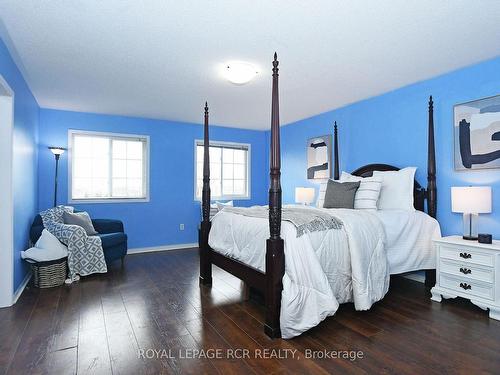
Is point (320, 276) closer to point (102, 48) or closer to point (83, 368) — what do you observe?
point (83, 368)

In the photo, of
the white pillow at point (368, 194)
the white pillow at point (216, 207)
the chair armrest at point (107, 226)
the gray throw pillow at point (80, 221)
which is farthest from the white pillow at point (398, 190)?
the gray throw pillow at point (80, 221)

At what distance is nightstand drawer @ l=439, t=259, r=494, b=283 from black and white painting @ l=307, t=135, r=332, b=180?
235 centimetres

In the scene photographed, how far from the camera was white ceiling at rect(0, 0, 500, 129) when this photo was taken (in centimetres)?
214

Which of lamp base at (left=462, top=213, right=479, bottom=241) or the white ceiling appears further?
lamp base at (left=462, top=213, right=479, bottom=241)

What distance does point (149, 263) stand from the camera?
→ 174 inches

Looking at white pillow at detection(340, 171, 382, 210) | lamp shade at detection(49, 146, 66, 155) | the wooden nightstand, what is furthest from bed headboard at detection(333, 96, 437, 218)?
lamp shade at detection(49, 146, 66, 155)

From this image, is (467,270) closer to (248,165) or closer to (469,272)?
(469,272)

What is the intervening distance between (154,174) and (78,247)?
2.01 m

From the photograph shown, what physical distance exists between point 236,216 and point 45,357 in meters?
1.87

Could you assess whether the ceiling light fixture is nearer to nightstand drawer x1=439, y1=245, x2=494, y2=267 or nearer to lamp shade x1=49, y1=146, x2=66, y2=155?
nightstand drawer x1=439, y1=245, x2=494, y2=267

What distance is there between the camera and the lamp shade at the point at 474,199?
2.70 meters

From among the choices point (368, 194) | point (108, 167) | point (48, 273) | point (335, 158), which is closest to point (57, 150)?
point (108, 167)

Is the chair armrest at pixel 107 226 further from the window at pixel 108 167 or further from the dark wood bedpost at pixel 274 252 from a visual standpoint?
the dark wood bedpost at pixel 274 252

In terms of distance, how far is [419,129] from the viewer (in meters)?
3.61
